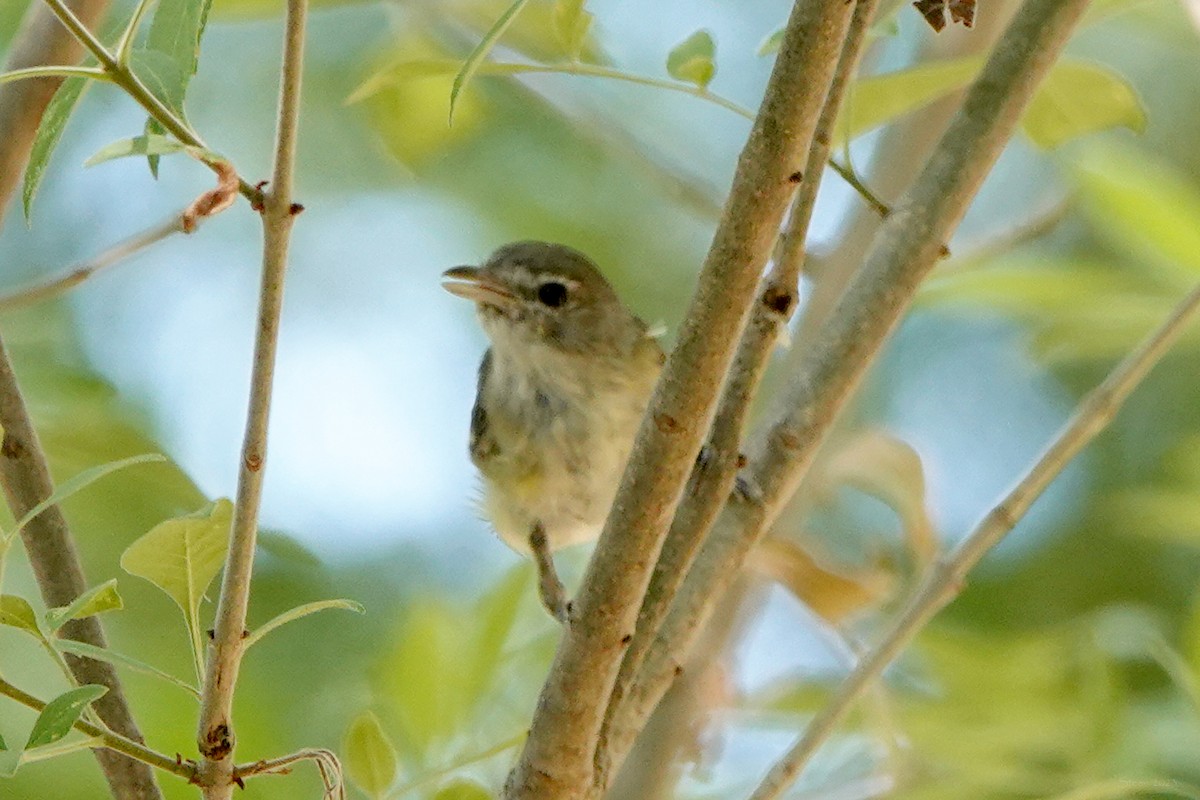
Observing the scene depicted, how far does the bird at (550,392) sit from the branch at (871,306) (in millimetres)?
451

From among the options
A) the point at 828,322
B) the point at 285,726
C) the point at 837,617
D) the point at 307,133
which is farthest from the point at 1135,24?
the point at 307,133

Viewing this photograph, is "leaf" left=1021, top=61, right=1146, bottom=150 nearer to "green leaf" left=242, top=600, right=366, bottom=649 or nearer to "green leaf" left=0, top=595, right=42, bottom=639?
"green leaf" left=242, top=600, right=366, bottom=649

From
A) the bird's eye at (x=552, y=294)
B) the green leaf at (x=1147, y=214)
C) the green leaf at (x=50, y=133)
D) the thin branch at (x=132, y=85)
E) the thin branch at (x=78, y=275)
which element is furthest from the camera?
the bird's eye at (x=552, y=294)

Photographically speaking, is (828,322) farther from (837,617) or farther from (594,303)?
(594,303)

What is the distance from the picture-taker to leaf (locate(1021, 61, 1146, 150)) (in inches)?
61.3

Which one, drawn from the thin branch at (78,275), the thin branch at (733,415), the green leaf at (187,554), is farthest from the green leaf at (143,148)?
the thin branch at (78,275)

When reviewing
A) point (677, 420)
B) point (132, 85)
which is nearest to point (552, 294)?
point (677, 420)

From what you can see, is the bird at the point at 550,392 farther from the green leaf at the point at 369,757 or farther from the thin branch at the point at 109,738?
the thin branch at the point at 109,738

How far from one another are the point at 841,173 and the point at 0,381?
67cm

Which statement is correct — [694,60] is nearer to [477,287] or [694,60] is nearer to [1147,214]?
[1147,214]

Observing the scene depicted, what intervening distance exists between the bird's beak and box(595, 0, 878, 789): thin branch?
3.67 ft

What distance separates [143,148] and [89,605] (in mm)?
288

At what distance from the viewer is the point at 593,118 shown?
2389mm

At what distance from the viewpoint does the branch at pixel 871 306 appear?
1.36 metres
